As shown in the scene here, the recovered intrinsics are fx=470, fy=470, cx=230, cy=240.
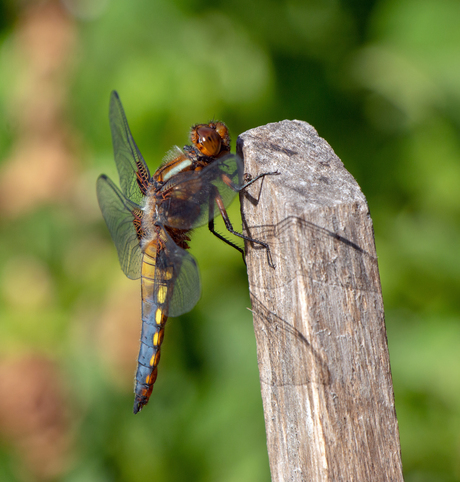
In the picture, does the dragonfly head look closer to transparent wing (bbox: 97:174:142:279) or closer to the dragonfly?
the dragonfly

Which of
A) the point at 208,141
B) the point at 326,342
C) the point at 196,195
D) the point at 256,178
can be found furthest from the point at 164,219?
the point at 326,342

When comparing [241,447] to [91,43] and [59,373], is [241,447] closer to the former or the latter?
[59,373]

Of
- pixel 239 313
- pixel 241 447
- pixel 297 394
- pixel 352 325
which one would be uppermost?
pixel 239 313

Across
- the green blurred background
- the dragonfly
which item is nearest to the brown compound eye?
the dragonfly

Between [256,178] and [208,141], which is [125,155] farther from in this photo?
[256,178]

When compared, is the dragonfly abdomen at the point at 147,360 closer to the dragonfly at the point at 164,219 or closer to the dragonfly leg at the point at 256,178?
the dragonfly at the point at 164,219

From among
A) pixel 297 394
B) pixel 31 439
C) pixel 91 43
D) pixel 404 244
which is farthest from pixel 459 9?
pixel 31 439

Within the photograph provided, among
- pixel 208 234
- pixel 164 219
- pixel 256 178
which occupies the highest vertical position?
pixel 208 234
